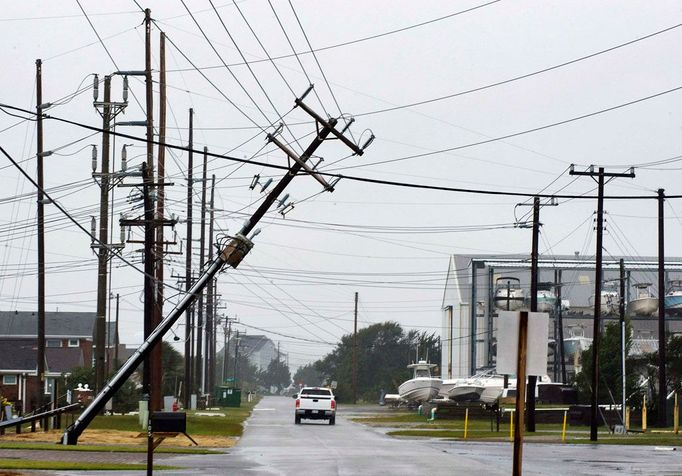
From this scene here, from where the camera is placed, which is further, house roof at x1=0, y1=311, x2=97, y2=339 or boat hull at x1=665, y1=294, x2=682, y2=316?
house roof at x1=0, y1=311, x2=97, y2=339

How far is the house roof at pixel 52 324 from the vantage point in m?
103

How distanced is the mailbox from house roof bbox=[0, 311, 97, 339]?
78.3m

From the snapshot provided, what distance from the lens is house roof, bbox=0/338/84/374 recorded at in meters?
88.2

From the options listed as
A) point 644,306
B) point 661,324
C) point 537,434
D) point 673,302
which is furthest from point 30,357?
point 661,324

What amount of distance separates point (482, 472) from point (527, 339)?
40.6ft

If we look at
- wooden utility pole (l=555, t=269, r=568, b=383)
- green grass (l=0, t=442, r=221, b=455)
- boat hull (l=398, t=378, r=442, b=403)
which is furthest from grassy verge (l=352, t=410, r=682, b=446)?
boat hull (l=398, t=378, r=442, b=403)

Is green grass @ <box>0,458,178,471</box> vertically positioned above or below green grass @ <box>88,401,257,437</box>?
above

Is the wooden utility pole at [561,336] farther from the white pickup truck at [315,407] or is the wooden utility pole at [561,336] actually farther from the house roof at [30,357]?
the house roof at [30,357]

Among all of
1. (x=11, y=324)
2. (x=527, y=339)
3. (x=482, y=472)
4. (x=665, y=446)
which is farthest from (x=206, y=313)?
(x=527, y=339)

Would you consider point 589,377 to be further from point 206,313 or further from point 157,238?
point 206,313

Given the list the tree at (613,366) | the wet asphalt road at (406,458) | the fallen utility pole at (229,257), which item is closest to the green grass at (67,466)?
the wet asphalt road at (406,458)

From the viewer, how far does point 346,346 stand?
163 metres

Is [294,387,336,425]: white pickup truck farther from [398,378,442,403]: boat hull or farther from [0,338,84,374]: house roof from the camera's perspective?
[0,338,84,374]: house roof

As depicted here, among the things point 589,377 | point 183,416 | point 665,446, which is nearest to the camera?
point 183,416
